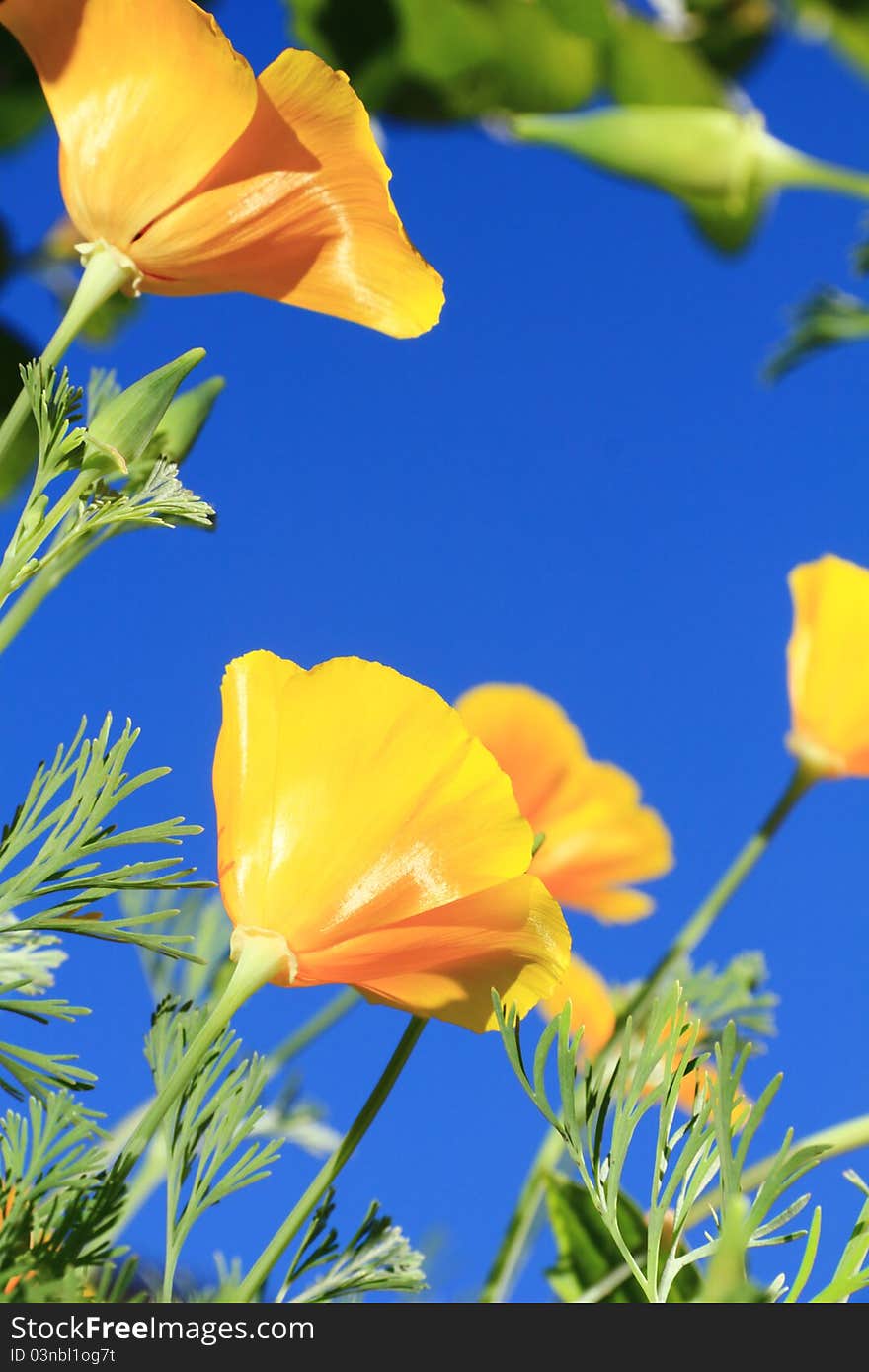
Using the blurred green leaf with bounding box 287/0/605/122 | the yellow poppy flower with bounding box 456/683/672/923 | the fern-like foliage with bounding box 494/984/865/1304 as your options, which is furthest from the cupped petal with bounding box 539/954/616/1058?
the blurred green leaf with bounding box 287/0/605/122

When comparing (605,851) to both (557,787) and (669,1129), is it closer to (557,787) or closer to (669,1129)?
(557,787)

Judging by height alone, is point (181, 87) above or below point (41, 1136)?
above

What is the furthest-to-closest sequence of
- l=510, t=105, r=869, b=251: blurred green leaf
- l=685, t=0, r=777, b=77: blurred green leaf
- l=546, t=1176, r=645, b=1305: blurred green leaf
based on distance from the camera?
l=685, t=0, r=777, b=77: blurred green leaf, l=510, t=105, r=869, b=251: blurred green leaf, l=546, t=1176, r=645, b=1305: blurred green leaf

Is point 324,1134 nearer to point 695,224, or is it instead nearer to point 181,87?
point 181,87

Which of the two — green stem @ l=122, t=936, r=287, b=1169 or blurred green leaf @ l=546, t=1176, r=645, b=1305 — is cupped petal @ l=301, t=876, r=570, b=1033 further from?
blurred green leaf @ l=546, t=1176, r=645, b=1305
